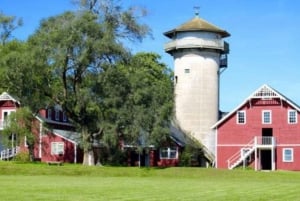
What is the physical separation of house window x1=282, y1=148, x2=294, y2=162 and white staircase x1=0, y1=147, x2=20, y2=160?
26502mm

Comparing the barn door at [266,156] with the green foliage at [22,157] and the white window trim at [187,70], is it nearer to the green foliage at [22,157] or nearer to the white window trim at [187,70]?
the white window trim at [187,70]

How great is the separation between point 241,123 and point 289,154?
18.2ft

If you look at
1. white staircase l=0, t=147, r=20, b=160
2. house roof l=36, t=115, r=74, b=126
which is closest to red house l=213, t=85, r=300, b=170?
house roof l=36, t=115, r=74, b=126

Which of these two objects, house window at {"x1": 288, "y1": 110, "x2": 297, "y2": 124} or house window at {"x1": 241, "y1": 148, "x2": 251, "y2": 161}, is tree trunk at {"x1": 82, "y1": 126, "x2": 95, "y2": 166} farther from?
house window at {"x1": 288, "y1": 110, "x2": 297, "y2": 124}

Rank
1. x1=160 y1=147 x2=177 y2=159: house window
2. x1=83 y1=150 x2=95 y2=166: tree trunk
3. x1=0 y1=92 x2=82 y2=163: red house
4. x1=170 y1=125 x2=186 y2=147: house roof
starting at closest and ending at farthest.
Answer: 1. x1=83 y1=150 x2=95 y2=166: tree trunk
2. x1=0 y1=92 x2=82 y2=163: red house
3. x1=170 y1=125 x2=186 y2=147: house roof
4. x1=160 y1=147 x2=177 y2=159: house window

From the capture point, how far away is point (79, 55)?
51.8 meters

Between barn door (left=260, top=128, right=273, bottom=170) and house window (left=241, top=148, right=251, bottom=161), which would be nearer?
house window (left=241, top=148, right=251, bottom=161)

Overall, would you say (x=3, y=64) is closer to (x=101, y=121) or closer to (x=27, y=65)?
(x=27, y=65)

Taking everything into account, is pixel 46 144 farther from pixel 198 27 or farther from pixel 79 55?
pixel 198 27

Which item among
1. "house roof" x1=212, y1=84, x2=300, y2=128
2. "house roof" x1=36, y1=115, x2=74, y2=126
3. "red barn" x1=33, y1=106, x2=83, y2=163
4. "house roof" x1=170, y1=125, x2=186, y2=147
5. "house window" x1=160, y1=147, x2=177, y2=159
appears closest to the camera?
"house roof" x1=212, y1=84, x2=300, y2=128

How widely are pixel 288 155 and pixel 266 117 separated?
4193mm

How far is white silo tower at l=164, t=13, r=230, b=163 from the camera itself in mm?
68250

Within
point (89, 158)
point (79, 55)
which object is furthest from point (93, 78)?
point (89, 158)

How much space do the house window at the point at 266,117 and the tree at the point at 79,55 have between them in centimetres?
1519
